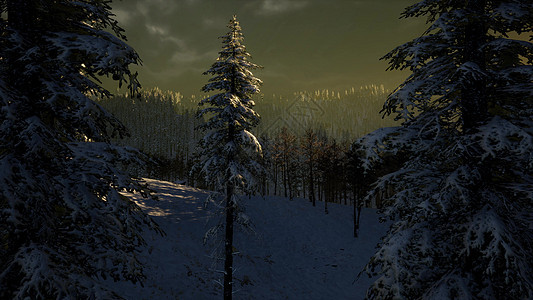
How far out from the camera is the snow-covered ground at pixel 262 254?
1563cm

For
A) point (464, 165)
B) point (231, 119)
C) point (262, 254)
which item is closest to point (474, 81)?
point (464, 165)

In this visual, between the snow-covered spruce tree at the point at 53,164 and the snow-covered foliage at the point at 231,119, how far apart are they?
22.8ft

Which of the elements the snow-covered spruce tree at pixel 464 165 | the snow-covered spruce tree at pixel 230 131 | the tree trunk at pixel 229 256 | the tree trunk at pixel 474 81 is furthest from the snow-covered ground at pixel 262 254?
the tree trunk at pixel 474 81

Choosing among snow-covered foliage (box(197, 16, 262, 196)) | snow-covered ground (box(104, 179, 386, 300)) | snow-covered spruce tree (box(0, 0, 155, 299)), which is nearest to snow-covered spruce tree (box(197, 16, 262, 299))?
snow-covered foliage (box(197, 16, 262, 196))

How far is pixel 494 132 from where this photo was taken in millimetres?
4508

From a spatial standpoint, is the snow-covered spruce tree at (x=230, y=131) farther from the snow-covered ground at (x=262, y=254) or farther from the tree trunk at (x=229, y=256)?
the snow-covered ground at (x=262, y=254)

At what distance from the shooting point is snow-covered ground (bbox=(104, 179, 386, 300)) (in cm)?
1563

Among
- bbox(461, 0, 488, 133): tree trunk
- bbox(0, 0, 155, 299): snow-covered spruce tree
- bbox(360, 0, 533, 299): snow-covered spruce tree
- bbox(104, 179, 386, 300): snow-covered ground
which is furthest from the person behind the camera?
bbox(104, 179, 386, 300): snow-covered ground

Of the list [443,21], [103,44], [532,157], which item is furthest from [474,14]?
[103,44]

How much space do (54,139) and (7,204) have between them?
1.10 m

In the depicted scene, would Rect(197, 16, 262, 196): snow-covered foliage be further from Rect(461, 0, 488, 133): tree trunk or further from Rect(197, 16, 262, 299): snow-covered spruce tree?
Rect(461, 0, 488, 133): tree trunk

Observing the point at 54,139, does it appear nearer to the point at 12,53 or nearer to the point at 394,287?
the point at 12,53

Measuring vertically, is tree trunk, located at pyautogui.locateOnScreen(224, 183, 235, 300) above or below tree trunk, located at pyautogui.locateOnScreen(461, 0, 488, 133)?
below

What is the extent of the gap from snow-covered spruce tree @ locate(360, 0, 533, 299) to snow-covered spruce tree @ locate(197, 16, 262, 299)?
7.32 metres
